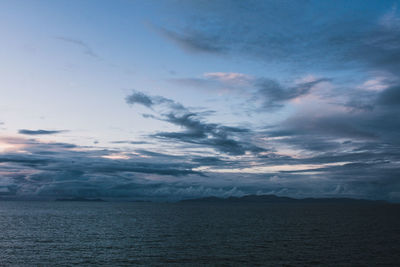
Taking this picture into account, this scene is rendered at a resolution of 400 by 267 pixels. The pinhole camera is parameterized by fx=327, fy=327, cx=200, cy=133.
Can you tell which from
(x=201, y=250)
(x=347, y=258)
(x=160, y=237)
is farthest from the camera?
(x=160, y=237)

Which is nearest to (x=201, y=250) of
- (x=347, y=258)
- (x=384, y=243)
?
(x=347, y=258)

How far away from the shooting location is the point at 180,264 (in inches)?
2174

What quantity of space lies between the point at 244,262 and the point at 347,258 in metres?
20.2

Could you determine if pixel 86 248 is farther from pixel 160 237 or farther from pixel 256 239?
pixel 256 239

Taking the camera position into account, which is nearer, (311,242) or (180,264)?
(180,264)

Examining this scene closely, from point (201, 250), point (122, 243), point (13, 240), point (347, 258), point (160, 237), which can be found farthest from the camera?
point (160, 237)

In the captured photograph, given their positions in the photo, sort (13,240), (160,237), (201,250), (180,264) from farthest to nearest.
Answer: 1. (160,237)
2. (13,240)
3. (201,250)
4. (180,264)

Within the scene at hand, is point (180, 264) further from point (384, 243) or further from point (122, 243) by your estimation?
point (384, 243)

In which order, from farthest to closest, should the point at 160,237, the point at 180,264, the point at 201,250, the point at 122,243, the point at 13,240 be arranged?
the point at 160,237, the point at 13,240, the point at 122,243, the point at 201,250, the point at 180,264

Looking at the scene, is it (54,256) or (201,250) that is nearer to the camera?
(54,256)

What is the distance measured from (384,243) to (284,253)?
1273 inches

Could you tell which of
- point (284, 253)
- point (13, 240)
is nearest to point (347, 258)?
point (284, 253)

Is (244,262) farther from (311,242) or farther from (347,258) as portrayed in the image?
(311,242)

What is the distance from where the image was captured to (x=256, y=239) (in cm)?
8350
